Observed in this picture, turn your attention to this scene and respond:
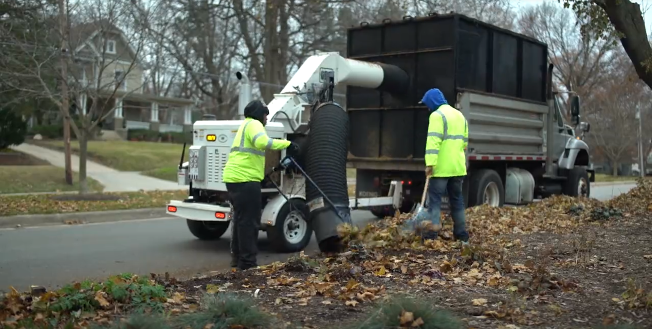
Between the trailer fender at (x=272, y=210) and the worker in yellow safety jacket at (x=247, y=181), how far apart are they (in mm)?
1232

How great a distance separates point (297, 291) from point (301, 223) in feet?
13.0

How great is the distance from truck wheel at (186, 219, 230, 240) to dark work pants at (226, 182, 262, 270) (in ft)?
9.64

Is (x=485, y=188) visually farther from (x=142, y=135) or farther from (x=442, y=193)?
(x=142, y=135)

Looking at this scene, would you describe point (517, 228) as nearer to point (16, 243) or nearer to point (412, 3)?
point (16, 243)

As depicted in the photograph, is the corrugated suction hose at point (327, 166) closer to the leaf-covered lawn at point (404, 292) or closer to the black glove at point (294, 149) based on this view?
the black glove at point (294, 149)

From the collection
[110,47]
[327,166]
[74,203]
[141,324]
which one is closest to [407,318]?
[141,324]

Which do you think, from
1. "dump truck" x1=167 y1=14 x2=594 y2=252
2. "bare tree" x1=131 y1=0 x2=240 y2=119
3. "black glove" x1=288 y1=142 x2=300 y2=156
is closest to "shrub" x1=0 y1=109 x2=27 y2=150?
"bare tree" x1=131 y1=0 x2=240 y2=119

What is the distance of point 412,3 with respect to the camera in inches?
829

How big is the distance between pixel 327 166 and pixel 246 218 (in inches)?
50.0

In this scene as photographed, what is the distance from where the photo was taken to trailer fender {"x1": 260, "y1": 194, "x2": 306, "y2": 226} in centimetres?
895

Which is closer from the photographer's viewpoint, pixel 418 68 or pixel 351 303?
pixel 351 303

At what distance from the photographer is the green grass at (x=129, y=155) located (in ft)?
93.5

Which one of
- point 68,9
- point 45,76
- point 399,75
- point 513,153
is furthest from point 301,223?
point 45,76

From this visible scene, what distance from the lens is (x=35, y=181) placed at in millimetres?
20453
